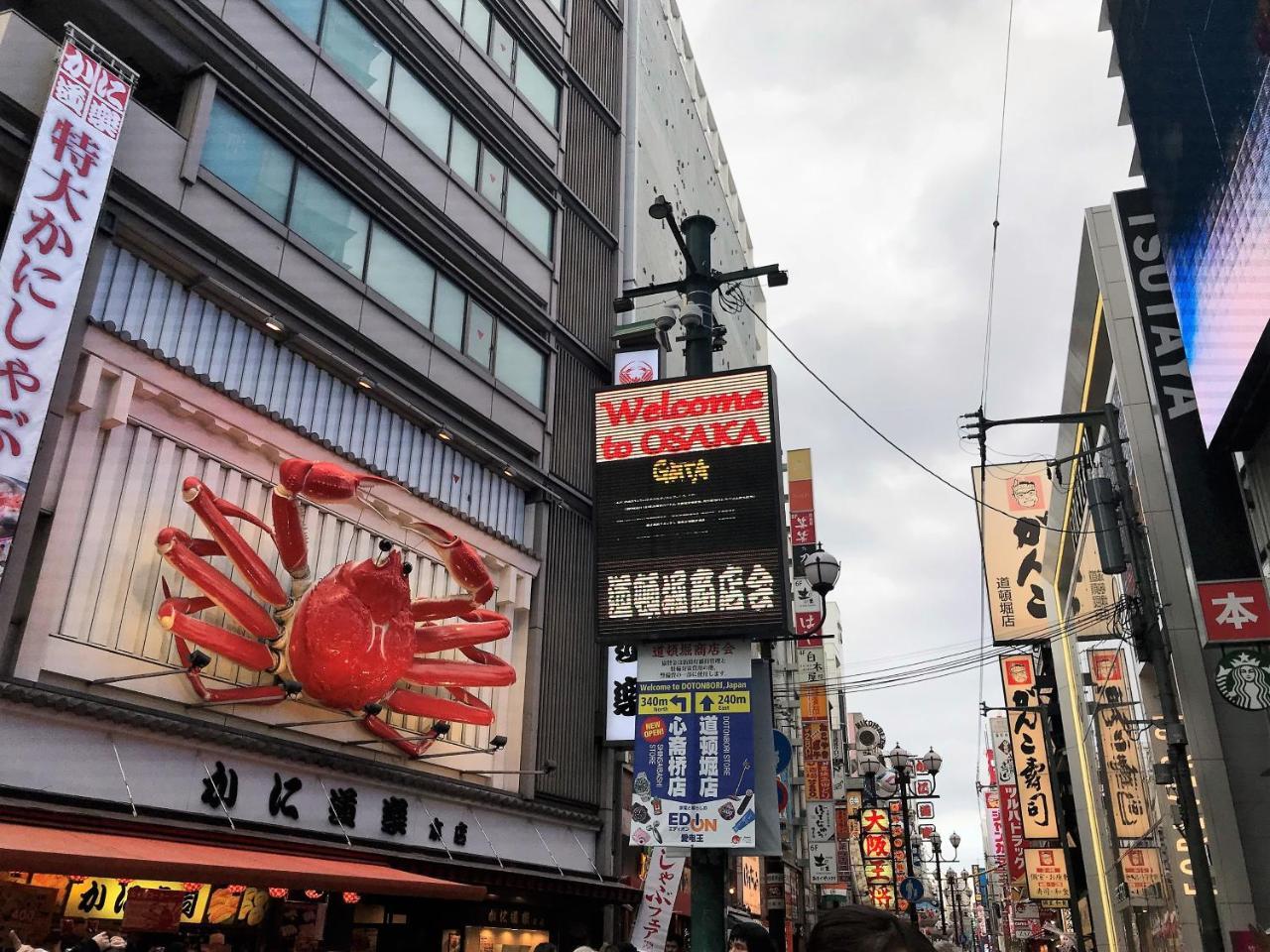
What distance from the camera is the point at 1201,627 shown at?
14.5m

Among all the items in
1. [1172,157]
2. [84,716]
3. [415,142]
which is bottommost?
[84,716]

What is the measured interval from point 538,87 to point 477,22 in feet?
9.29

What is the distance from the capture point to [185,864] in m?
9.48

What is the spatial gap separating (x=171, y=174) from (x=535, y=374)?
10369 mm

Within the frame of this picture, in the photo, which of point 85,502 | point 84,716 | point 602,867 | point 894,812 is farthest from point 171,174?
point 894,812

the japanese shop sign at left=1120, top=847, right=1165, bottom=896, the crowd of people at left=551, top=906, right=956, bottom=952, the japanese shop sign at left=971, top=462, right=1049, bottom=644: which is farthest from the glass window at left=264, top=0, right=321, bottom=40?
the japanese shop sign at left=1120, top=847, right=1165, bottom=896

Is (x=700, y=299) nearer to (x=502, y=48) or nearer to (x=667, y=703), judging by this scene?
(x=667, y=703)

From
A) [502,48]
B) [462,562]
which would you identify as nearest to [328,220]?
[462,562]

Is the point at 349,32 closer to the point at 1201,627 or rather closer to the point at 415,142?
the point at 415,142

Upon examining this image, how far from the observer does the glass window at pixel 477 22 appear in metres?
22.2

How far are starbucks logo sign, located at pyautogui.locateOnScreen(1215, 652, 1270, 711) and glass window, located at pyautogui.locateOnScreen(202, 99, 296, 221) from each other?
16653 millimetres

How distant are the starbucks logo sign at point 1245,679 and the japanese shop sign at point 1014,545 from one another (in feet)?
55.5

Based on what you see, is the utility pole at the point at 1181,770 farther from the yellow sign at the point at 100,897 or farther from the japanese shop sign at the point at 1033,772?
the japanese shop sign at the point at 1033,772

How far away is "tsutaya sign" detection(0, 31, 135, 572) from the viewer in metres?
10.4
